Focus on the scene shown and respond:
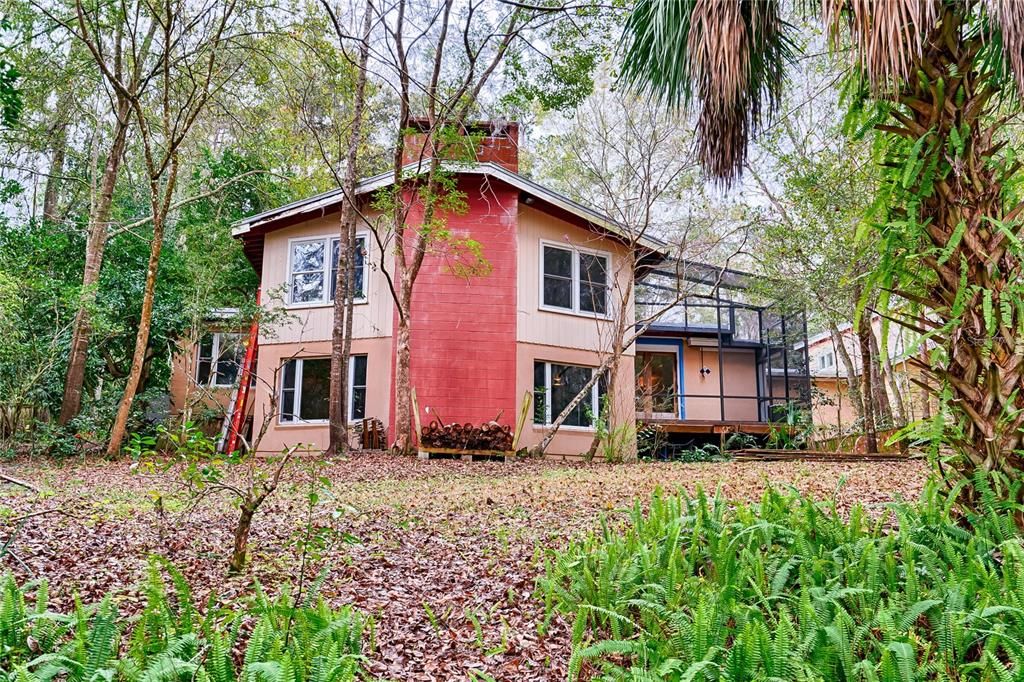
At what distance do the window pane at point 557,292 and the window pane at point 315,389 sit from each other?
4.57m

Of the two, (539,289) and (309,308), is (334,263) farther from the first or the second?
(539,289)

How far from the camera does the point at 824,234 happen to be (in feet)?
43.8

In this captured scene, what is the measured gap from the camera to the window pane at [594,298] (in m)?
14.9

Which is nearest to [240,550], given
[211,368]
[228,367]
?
[211,368]

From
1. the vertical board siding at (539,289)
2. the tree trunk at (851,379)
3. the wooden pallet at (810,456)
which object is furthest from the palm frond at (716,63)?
the tree trunk at (851,379)

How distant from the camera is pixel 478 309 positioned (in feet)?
44.4

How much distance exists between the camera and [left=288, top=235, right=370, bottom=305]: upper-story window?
14414 millimetres

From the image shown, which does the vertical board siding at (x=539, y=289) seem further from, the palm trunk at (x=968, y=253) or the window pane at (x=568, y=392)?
the palm trunk at (x=968, y=253)

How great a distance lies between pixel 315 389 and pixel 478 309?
3.75 m

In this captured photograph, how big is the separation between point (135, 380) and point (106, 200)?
4.13m

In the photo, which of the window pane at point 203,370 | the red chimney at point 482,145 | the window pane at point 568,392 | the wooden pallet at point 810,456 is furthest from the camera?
the window pane at point 203,370

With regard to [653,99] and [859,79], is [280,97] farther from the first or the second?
[859,79]

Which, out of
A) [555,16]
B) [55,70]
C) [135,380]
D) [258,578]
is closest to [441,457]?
[135,380]

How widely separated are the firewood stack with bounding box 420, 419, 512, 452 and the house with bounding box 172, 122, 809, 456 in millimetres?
525
